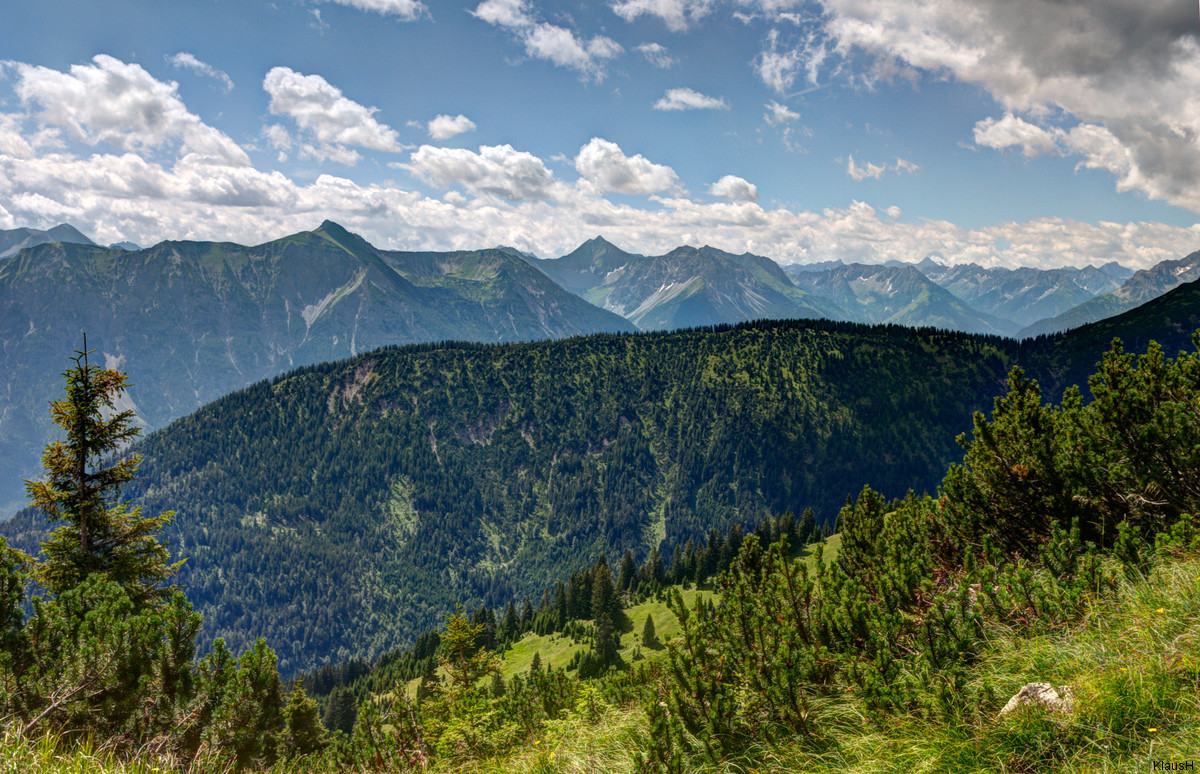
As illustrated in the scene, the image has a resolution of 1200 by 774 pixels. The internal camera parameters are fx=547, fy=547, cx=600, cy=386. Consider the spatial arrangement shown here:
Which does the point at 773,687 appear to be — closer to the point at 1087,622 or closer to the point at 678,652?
the point at 678,652

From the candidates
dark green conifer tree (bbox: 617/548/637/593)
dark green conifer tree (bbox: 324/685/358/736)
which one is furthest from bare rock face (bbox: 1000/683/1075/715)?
dark green conifer tree (bbox: 617/548/637/593)

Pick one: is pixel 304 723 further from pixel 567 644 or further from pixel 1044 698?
pixel 567 644

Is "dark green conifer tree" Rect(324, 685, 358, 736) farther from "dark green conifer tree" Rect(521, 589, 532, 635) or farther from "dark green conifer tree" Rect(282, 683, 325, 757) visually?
"dark green conifer tree" Rect(282, 683, 325, 757)

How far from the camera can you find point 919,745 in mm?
6422

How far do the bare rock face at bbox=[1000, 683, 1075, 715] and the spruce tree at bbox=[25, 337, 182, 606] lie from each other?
2695 cm

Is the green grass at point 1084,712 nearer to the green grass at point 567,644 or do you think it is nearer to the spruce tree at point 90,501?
the spruce tree at point 90,501

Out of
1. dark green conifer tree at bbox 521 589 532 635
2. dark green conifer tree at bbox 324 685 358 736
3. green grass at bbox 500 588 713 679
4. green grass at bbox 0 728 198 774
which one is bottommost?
dark green conifer tree at bbox 521 589 532 635

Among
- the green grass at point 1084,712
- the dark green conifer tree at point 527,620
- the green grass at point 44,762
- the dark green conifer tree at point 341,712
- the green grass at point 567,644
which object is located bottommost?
the dark green conifer tree at point 527,620

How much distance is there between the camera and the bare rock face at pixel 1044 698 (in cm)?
579

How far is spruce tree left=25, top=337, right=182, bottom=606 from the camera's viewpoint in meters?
20.9

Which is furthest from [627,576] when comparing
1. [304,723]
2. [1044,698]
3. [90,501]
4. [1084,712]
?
[1084,712]

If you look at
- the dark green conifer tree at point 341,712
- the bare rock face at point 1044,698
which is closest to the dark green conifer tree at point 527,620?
the dark green conifer tree at point 341,712

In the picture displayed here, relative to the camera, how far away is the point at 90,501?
70.3 feet

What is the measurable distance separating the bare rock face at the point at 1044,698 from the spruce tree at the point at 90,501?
2695cm
